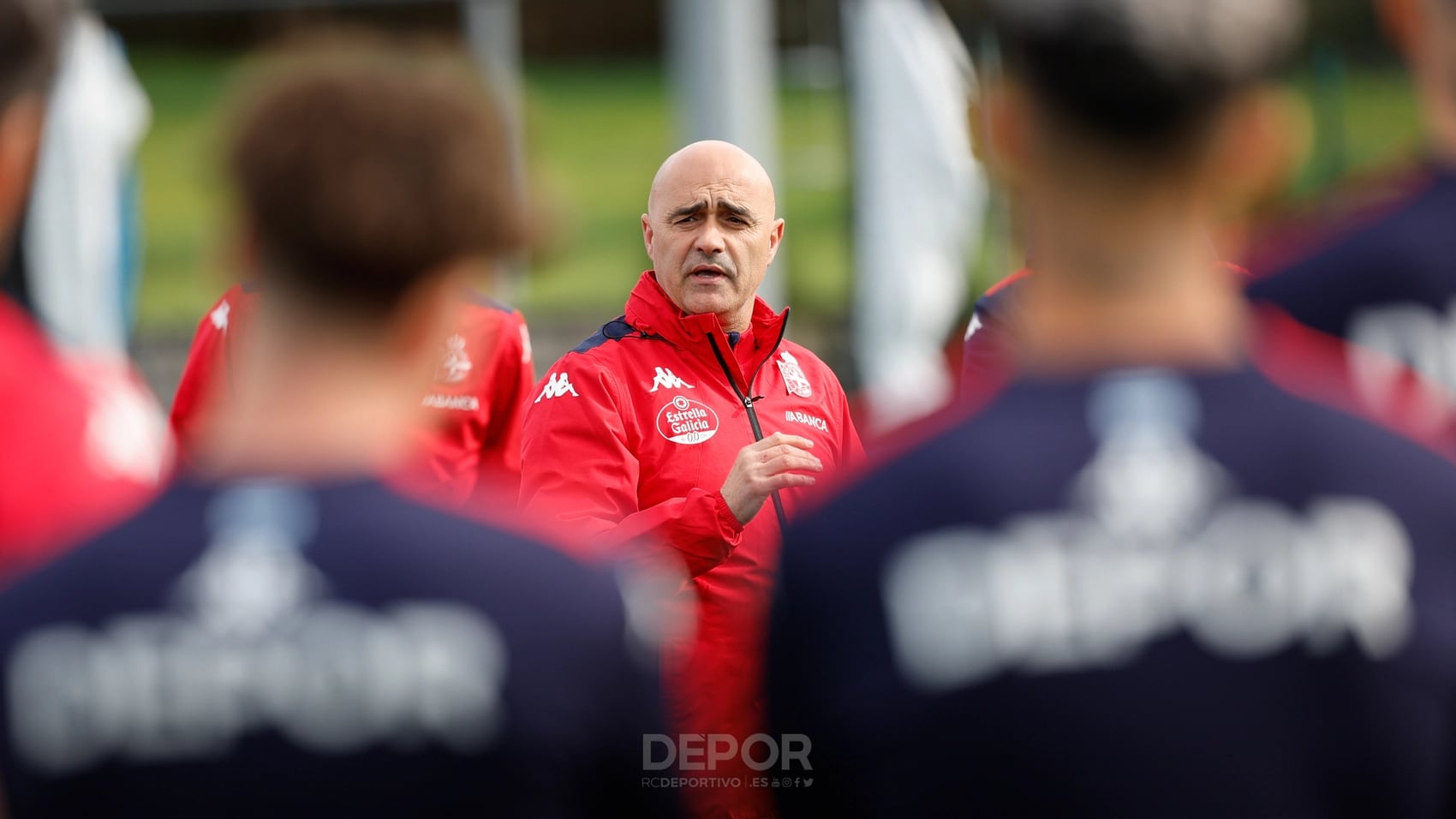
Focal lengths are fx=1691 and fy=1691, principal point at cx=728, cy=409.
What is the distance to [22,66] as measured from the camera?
188 cm

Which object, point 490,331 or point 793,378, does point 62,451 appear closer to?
point 793,378

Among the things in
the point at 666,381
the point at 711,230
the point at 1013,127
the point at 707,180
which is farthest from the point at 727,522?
the point at 1013,127

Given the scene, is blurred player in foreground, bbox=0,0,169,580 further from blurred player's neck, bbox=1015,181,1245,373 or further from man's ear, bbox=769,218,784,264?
man's ear, bbox=769,218,784,264

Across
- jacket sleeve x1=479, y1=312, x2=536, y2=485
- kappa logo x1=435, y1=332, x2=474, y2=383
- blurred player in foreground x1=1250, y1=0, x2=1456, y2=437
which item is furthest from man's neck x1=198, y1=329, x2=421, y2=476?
jacket sleeve x1=479, y1=312, x2=536, y2=485

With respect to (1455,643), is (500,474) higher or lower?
higher

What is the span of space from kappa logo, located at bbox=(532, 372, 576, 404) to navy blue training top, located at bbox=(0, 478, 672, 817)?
221 cm

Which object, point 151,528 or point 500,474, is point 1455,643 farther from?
point 500,474

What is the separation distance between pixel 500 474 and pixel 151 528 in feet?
9.75

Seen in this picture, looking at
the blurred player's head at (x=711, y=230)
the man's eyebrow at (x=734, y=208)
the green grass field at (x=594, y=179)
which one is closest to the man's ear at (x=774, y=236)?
the blurred player's head at (x=711, y=230)

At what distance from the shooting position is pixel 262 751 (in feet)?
5.03

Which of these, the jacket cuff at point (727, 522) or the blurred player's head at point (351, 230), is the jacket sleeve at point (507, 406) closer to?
the jacket cuff at point (727, 522)

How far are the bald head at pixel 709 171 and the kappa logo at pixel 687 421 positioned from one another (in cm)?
56

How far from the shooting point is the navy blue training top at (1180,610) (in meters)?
1.51

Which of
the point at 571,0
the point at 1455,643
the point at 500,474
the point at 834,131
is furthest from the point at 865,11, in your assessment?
the point at 834,131
